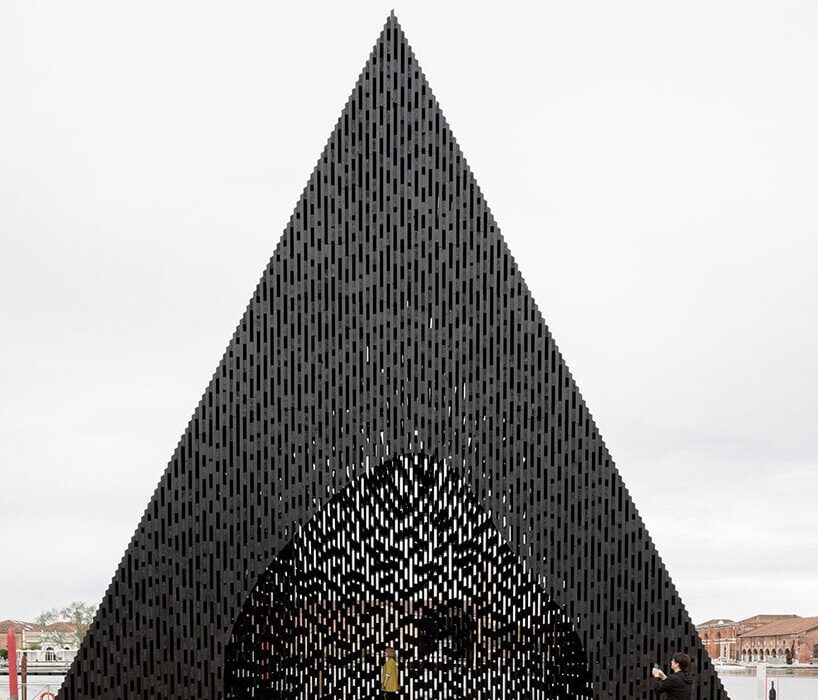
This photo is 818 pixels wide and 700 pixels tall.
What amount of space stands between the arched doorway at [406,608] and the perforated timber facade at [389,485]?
3 centimetres

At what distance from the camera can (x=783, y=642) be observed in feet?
267

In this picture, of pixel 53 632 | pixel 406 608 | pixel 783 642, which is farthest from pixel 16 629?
pixel 406 608

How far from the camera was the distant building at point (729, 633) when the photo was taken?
94.7m

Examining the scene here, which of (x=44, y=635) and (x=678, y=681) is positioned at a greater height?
(x=44, y=635)

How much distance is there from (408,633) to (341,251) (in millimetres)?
4593

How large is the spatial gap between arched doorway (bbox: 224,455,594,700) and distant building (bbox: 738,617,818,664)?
65.5 metres

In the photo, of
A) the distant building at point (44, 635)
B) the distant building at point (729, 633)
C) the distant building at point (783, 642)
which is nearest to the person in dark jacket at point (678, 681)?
the distant building at point (44, 635)

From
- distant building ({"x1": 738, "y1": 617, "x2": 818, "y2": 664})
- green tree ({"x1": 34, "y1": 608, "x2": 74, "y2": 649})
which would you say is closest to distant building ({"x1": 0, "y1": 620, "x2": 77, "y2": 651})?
green tree ({"x1": 34, "y1": 608, "x2": 74, "y2": 649})

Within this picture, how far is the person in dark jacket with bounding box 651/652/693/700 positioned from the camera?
1020 cm

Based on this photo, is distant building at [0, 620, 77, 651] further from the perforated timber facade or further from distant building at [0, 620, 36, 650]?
the perforated timber facade

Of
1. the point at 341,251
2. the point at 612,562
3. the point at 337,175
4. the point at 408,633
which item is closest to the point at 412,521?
the point at 408,633

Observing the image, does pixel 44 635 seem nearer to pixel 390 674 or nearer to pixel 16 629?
pixel 16 629

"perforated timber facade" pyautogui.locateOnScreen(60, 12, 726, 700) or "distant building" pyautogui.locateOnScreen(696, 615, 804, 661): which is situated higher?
"distant building" pyautogui.locateOnScreen(696, 615, 804, 661)

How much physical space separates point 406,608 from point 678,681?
343cm
